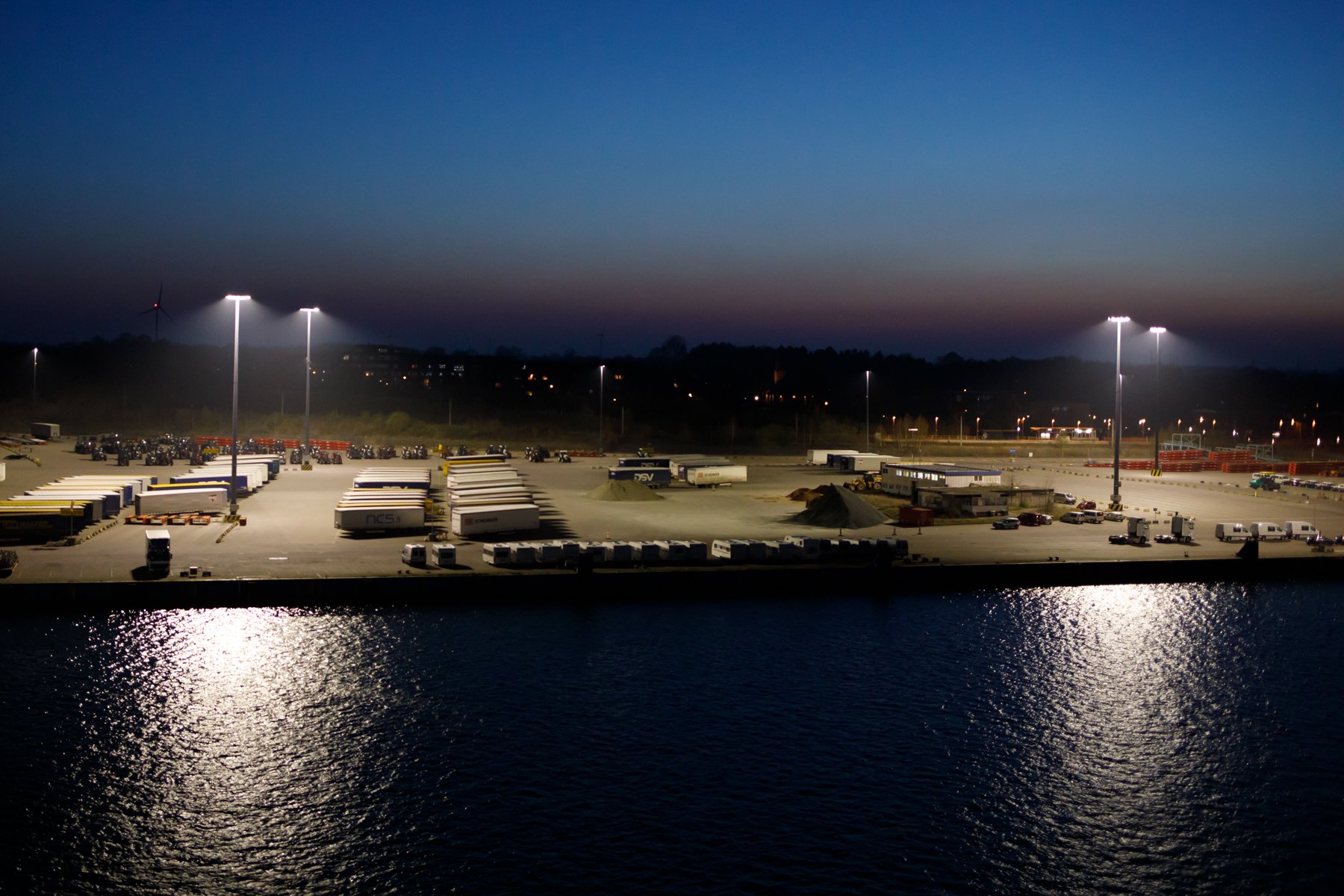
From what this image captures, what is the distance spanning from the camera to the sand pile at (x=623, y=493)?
224 feet

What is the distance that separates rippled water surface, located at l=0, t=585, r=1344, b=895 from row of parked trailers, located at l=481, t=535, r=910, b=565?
12.8 ft

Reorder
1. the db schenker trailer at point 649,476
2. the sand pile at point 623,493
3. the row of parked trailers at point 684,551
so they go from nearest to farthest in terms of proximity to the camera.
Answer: the row of parked trailers at point 684,551
the sand pile at point 623,493
the db schenker trailer at point 649,476

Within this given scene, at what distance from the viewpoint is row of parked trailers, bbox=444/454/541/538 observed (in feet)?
174

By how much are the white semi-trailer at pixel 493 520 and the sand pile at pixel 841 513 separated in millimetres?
14779

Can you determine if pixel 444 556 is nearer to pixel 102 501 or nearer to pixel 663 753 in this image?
pixel 663 753

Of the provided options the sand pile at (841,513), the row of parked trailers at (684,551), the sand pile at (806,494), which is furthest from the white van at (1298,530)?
the sand pile at (806,494)

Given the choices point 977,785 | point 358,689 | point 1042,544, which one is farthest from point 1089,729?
point 1042,544

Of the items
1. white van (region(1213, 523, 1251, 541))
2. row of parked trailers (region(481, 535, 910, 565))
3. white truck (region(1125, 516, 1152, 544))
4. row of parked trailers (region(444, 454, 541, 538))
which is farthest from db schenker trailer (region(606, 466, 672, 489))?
white van (region(1213, 523, 1251, 541))

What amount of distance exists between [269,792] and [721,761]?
10584mm

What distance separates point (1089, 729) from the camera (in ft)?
99.4

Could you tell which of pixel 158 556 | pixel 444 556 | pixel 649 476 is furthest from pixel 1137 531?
pixel 158 556

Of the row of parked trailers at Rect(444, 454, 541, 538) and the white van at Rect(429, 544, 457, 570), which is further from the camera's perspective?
the row of parked trailers at Rect(444, 454, 541, 538)

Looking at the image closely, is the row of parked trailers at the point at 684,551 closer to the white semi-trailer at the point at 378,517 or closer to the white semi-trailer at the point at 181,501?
the white semi-trailer at the point at 378,517

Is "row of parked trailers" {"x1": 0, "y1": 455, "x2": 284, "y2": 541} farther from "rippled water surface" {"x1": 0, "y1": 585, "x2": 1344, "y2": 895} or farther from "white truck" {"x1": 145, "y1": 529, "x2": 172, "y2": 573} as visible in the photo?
"rippled water surface" {"x1": 0, "y1": 585, "x2": 1344, "y2": 895}
